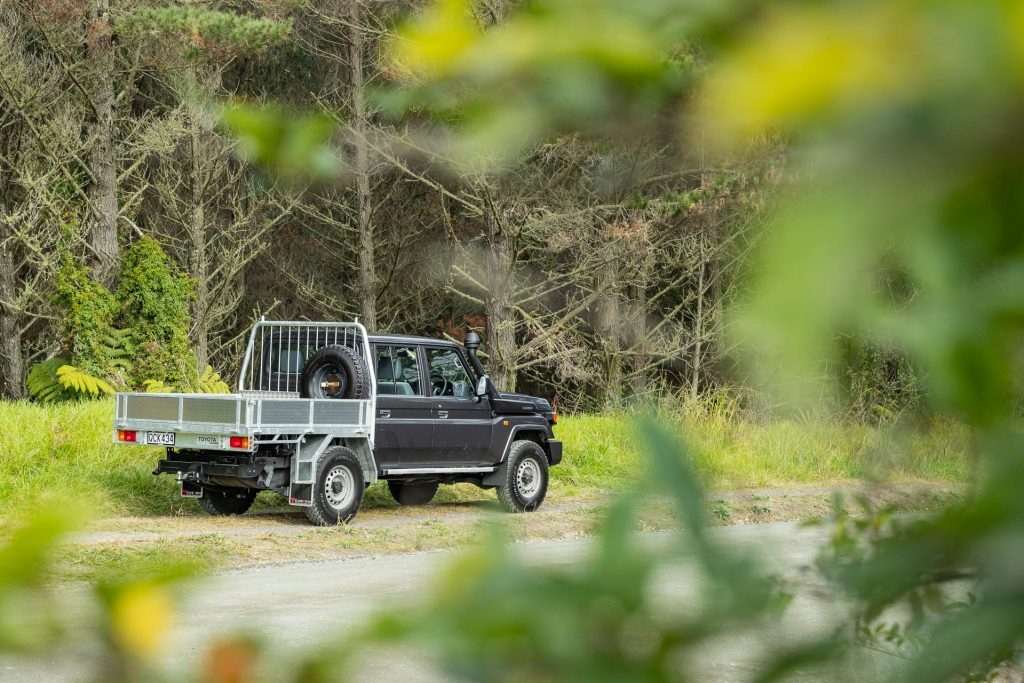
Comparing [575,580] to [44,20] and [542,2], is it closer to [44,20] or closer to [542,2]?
[542,2]

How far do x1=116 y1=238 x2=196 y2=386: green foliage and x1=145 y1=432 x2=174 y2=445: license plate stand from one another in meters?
8.76

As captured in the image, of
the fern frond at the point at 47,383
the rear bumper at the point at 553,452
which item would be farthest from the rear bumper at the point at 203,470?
the fern frond at the point at 47,383

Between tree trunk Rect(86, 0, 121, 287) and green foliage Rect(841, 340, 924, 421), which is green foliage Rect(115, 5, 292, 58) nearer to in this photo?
tree trunk Rect(86, 0, 121, 287)

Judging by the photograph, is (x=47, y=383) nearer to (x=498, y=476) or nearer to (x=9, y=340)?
(x=9, y=340)

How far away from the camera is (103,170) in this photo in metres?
23.4

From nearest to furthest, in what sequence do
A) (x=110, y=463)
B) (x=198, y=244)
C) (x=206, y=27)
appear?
1. (x=110, y=463)
2. (x=206, y=27)
3. (x=198, y=244)

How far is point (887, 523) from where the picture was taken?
2.92 feet

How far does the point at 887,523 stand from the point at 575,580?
32cm

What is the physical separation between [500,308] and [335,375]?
9238 millimetres

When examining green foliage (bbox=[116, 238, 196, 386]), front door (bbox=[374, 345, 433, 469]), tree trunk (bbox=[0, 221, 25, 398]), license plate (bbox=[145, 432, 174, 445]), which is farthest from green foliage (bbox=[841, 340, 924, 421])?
tree trunk (bbox=[0, 221, 25, 398])

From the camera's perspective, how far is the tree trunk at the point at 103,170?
74.6ft

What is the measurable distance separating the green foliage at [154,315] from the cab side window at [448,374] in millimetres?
8261

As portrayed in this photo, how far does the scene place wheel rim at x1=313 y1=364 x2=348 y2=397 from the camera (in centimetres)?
1304

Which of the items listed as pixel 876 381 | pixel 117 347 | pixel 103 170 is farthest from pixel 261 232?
pixel 876 381
